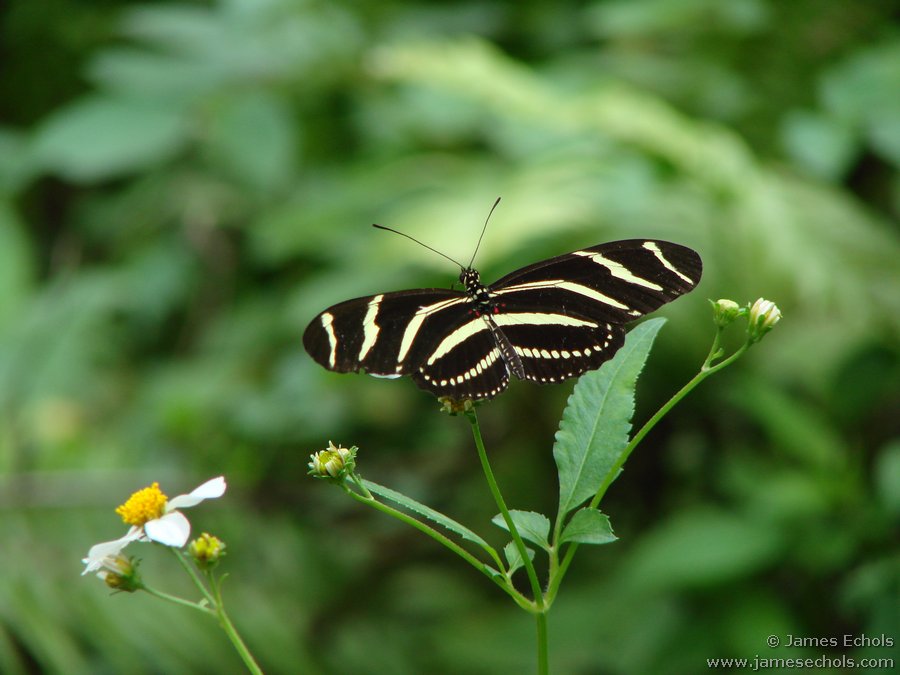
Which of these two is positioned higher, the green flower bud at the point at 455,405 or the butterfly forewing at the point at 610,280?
the butterfly forewing at the point at 610,280

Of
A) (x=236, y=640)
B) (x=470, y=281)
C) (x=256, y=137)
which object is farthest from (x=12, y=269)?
(x=236, y=640)

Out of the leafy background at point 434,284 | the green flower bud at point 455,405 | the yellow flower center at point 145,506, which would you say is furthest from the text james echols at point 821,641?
the yellow flower center at point 145,506

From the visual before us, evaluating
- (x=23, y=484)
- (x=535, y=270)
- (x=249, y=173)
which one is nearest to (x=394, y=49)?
(x=249, y=173)

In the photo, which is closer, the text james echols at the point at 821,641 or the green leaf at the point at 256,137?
the text james echols at the point at 821,641

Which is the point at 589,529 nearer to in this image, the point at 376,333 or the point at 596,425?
the point at 596,425

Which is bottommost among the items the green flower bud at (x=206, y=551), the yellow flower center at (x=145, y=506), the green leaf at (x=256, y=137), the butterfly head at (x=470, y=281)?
the green leaf at (x=256, y=137)

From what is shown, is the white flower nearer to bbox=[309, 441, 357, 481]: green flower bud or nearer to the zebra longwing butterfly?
bbox=[309, 441, 357, 481]: green flower bud

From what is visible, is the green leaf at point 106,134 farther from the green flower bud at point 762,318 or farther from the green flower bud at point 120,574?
the green flower bud at point 762,318
